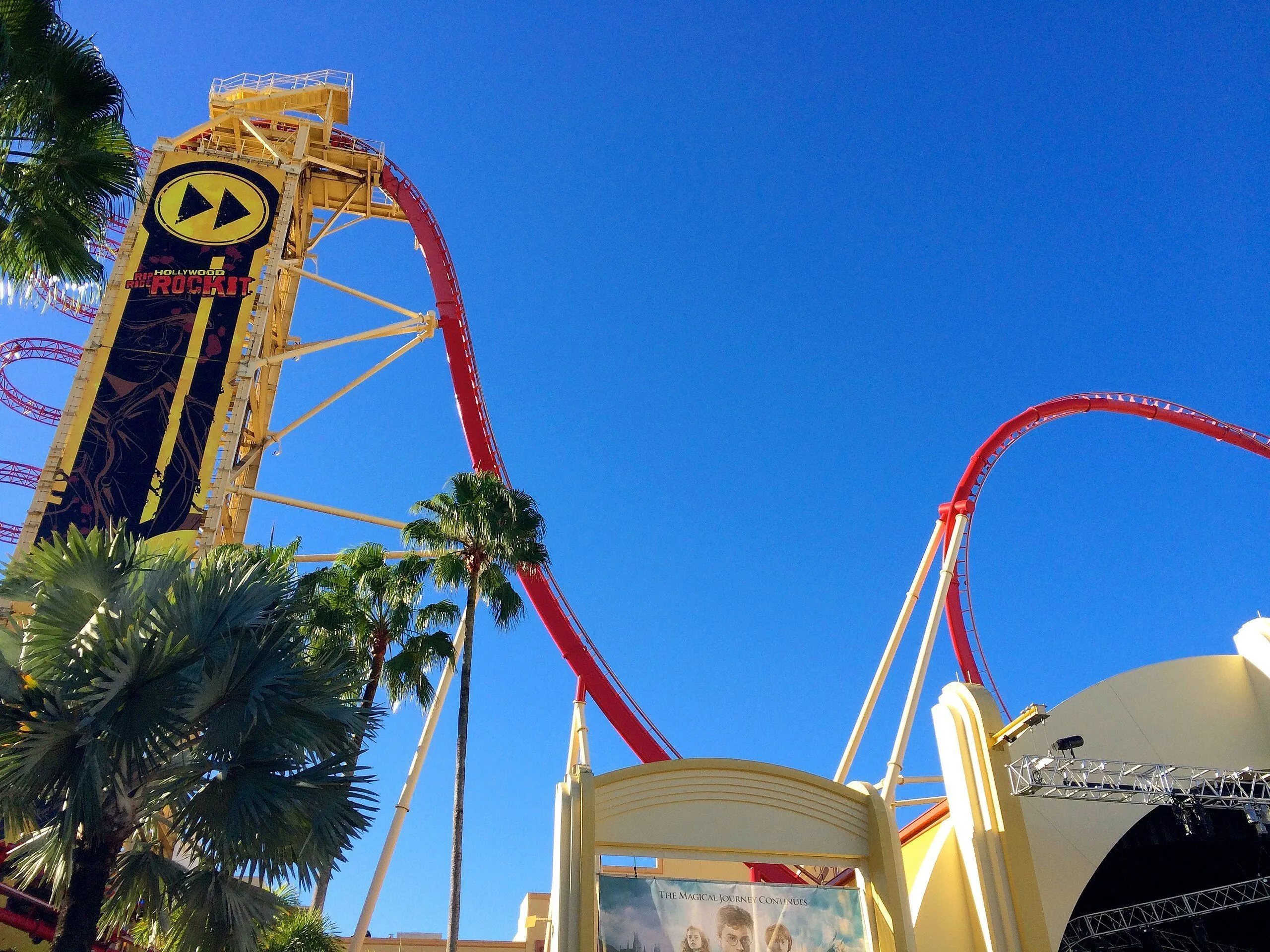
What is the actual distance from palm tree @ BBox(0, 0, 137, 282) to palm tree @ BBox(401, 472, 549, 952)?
8223 mm

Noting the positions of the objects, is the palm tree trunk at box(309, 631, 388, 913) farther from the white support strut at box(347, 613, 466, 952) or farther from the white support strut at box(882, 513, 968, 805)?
the white support strut at box(882, 513, 968, 805)

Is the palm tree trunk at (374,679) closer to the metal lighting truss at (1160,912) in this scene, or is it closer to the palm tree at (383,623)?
the palm tree at (383,623)

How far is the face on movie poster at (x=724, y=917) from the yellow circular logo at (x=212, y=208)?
1745 centimetres

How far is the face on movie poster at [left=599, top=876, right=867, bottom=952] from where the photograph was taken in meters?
15.4

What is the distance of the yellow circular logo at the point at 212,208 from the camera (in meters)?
25.2

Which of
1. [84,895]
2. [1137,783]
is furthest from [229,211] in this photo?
[1137,783]

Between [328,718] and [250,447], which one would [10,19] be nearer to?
[328,718]

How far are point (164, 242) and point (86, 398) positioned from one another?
14.7 feet

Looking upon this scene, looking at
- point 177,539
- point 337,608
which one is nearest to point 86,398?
point 177,539

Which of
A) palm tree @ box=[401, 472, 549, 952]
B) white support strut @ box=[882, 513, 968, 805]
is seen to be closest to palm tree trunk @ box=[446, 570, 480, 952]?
palm tree @ box=[401, 472, 549, 952]

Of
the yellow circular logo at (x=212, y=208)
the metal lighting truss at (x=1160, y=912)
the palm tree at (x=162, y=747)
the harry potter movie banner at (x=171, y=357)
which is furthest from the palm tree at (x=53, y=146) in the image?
the metal lighting truss at (x=1160, y=912)

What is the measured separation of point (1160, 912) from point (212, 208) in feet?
84.0

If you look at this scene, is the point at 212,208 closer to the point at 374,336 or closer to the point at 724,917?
the point at 374,336

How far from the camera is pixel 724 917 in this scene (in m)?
15.8
